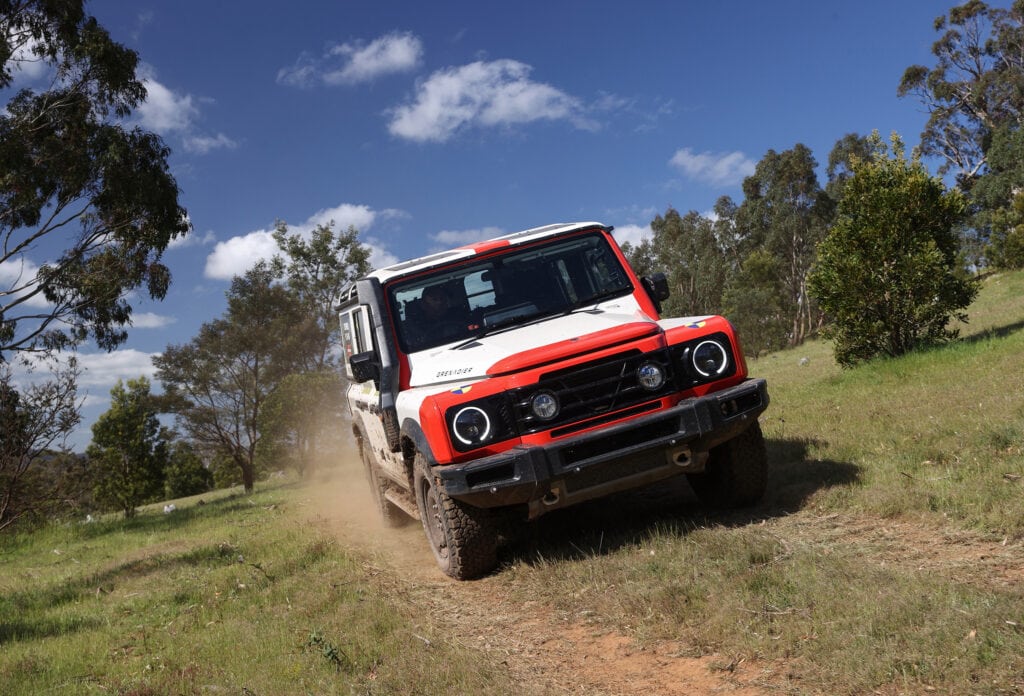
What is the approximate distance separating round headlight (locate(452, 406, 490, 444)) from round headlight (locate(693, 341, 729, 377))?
143 cm

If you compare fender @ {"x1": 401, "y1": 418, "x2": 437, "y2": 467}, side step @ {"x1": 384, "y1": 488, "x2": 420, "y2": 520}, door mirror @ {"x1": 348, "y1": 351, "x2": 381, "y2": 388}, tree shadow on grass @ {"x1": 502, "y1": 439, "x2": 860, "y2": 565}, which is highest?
door mirror @ {"x1": 348, "y1": 351, "x2": 381, "y2": 388}

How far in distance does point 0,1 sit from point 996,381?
19.3 meters

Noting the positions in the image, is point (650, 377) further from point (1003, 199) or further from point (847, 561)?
point (1003, 199)

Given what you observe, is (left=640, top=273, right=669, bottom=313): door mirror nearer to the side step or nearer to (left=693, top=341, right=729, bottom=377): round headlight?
(left=693, top=341, right=729, bottom=377): round headlight

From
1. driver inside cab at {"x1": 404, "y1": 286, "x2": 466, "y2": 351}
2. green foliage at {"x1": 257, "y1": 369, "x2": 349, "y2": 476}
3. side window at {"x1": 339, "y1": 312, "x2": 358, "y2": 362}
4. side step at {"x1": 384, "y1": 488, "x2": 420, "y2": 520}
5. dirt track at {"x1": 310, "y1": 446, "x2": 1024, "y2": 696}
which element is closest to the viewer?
dirt track at {"x1": 310, "y1": 446, "x2": 1024, "y2": 696}

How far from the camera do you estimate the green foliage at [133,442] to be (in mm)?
28172

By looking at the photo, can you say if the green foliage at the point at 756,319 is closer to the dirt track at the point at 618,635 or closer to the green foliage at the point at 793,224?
the green foliage at the point at 793,224

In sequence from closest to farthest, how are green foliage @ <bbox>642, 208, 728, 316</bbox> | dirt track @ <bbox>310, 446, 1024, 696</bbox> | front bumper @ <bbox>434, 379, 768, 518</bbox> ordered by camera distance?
1. dirt track @ <bbox>310, 446, 1024, 696</bbox>
2. front bumper @ <bbox>434, 379, 768, 518</bbox>
3. green foliage @ <bbox>642, 208, 728, 316</bbox>

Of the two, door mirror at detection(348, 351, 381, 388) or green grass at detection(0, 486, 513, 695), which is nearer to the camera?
green grass at detection(0, 486, 513, 695)

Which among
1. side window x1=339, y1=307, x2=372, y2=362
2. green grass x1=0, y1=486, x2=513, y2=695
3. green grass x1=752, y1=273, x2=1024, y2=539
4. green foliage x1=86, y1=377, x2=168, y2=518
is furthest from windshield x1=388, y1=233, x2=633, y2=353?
green foliage x1=86, y1=377, x2=168, y2=518

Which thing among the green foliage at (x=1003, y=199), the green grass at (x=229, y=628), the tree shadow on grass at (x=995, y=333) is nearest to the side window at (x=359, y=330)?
the green grass at (x=229, y=628)

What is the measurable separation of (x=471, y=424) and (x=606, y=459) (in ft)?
2.82

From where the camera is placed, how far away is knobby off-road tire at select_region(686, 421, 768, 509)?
5566mm

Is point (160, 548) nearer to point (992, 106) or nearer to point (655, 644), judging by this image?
point (655, 644)
